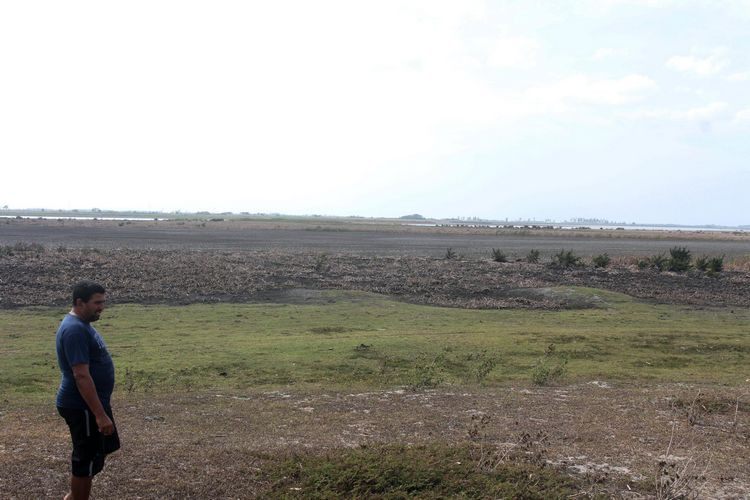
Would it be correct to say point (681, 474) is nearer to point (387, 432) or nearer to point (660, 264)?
point (387, 432)

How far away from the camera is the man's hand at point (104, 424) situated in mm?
5020

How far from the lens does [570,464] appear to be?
691 centimetres

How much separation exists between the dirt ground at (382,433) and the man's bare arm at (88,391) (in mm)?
1224

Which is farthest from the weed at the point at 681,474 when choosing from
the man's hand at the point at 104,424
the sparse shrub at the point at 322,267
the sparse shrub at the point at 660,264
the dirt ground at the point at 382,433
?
the sparse shrub at the point at 660,264

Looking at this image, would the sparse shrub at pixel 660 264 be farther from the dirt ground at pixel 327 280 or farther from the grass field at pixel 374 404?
the grass field at pixel 374 404

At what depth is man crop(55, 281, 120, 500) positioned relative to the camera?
4.95 m

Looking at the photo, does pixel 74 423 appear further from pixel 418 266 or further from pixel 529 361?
pixel 418 266

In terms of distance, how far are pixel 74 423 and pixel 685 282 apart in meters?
36.1

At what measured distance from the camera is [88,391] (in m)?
4.95

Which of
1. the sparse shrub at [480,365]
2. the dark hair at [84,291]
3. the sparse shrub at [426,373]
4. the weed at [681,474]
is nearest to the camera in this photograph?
the dark hair at [84,291]

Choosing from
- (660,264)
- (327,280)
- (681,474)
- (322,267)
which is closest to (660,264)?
(660,264)

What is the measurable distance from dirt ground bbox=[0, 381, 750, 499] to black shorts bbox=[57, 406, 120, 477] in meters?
0.83

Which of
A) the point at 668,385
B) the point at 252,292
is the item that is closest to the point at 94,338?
the point at 668,385

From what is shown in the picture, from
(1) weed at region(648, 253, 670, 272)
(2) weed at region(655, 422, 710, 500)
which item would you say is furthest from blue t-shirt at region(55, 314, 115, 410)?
(1) weed at region(648, 253, 670, 272)
